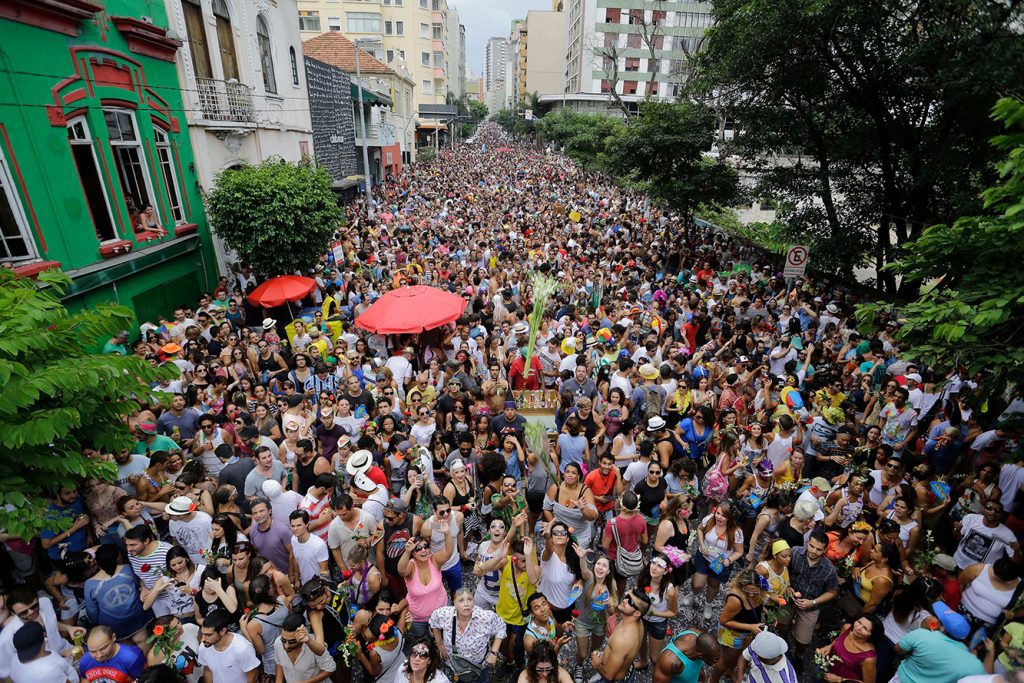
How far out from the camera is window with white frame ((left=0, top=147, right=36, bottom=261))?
7980 mm

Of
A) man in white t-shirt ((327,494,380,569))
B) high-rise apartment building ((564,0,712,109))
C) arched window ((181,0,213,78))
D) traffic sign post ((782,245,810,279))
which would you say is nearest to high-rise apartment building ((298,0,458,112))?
high-rise apartment building ((564,0,712,109))

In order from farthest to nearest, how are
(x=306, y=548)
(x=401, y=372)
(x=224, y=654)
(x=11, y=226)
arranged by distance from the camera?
(x=11, y=226), (x=401, y=372), (x=306, y=548), (x=224, y=654)

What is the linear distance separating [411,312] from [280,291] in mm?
3658

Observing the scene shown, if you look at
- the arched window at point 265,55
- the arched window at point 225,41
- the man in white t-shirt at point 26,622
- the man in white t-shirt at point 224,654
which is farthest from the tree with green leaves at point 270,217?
the man in white t-shirt at point 224,654

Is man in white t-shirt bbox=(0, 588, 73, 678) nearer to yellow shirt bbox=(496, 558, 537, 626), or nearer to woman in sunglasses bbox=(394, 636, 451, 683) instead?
woman in sunglasses bbox=(394, 636, 451, 683)

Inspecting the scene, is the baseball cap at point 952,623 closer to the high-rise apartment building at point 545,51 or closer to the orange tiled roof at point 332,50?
the orange tiled roof at point 332,50

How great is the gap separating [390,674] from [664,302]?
9.46 meters

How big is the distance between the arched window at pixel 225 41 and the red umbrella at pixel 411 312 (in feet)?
32.8

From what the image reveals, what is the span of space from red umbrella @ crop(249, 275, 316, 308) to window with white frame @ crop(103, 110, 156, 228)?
3.23 meters

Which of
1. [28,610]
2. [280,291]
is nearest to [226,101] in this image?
[280,291]

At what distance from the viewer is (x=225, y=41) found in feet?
46.8

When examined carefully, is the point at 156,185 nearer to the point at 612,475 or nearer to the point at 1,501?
the point at 1,501

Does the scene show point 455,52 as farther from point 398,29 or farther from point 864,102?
point 864,102

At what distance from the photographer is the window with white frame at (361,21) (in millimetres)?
49406
